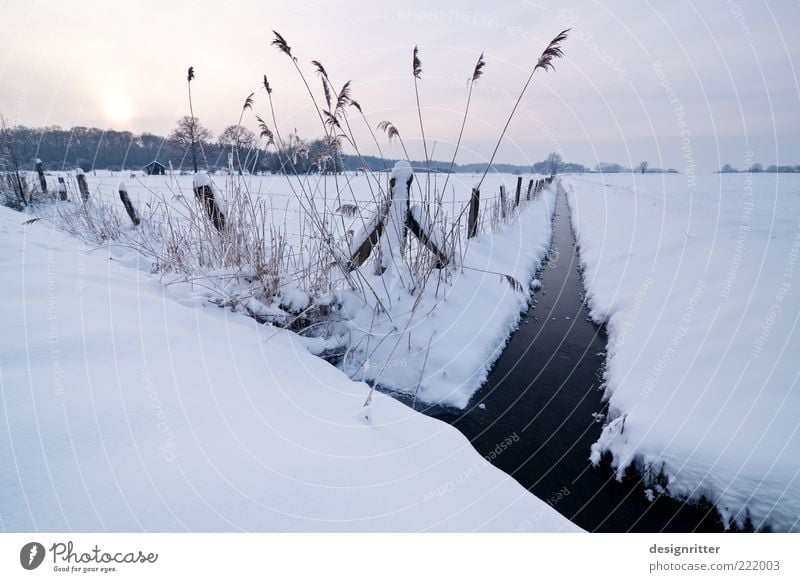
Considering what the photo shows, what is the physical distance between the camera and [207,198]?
12.2 feet

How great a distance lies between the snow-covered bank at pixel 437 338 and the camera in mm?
3316

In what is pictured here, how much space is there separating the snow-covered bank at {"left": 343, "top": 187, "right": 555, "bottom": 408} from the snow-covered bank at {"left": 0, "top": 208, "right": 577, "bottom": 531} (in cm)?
105

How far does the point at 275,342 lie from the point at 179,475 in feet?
4.93

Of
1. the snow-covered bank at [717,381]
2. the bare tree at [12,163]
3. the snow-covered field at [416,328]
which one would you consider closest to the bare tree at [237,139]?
the snow-covered field at [416,328]

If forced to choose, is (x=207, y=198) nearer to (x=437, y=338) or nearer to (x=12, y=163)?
(x=437, y=338)

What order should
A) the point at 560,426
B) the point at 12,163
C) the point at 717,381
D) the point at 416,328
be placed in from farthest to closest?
1. the point at 12,163
2. the point at 416,328
3. the point at 560,426
4. the point at 717,381

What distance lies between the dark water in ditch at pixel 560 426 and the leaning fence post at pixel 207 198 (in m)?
2.84

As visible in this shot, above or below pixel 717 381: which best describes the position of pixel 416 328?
below

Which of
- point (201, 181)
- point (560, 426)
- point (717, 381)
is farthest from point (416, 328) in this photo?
point (201, 181)

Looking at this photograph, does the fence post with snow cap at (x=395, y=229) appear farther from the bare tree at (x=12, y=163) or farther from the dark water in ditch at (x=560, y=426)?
the bare tree at (x=12, y=163)

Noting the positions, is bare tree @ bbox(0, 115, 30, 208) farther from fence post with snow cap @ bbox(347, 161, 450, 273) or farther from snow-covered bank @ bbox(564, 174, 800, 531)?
snow-covered bank @ bbox(564, 174, 800, 531)

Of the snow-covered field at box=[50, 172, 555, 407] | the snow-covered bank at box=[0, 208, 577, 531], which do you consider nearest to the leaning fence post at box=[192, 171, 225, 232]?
the snow-covered field at box=[50, 172, 555, 407]

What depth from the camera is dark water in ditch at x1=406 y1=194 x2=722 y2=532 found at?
7.11ft

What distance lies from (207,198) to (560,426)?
4027 mm
